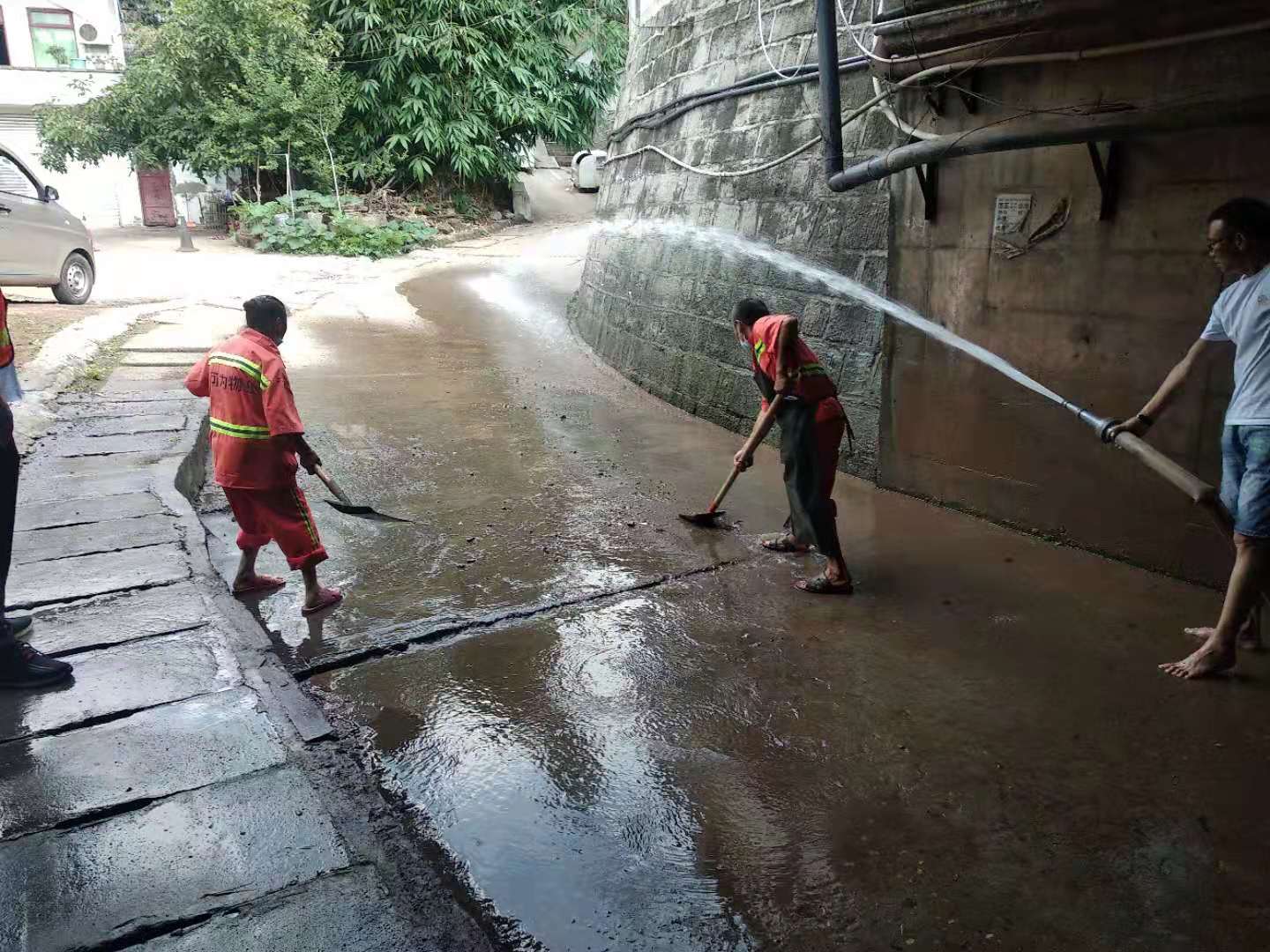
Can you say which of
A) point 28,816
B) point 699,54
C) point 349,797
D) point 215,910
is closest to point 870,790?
point 349,797

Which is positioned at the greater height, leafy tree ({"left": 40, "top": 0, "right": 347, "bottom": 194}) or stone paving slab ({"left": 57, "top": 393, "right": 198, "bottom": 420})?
leafy tree ({"left": 40, "top": 0, "right": 347, "bottom": 194})

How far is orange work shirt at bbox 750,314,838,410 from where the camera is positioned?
14.6 feet

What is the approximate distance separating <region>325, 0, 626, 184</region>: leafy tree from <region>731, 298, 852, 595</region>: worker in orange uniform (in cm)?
1825

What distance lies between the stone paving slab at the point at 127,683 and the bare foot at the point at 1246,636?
12.4 ft

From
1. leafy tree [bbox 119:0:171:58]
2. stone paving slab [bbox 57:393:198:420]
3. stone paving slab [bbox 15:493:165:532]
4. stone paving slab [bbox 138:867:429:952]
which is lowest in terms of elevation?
stone paving slab [bbox 138:867:429:952]

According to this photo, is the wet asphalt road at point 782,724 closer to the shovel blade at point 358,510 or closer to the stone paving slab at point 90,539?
the shovel blade at point 358,510

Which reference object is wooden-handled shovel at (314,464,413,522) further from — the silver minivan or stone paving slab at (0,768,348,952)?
the silver minivan

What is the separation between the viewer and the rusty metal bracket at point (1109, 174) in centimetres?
445

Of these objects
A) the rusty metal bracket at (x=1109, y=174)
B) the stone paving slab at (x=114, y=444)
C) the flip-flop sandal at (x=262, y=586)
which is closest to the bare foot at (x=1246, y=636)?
the rusty metal bracket at (x=1109, y=174)

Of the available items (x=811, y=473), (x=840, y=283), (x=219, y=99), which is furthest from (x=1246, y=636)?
(x=219, y=99)

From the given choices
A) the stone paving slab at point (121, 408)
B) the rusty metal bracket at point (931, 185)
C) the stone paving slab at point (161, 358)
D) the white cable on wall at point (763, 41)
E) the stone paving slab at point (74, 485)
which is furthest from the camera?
the stone paving slab at point (161, 358)

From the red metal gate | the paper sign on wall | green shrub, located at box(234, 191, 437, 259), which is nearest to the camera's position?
the paper sign on wall

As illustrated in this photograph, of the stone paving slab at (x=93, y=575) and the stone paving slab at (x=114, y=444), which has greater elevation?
the stone paving slab at (x=114, y=444)

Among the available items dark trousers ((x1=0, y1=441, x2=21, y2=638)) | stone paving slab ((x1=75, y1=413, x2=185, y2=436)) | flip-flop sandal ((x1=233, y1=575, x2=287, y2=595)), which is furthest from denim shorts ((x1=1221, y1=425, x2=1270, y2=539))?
stone paving slab ((x1=75, y1=413, x2=185, y2=436))
